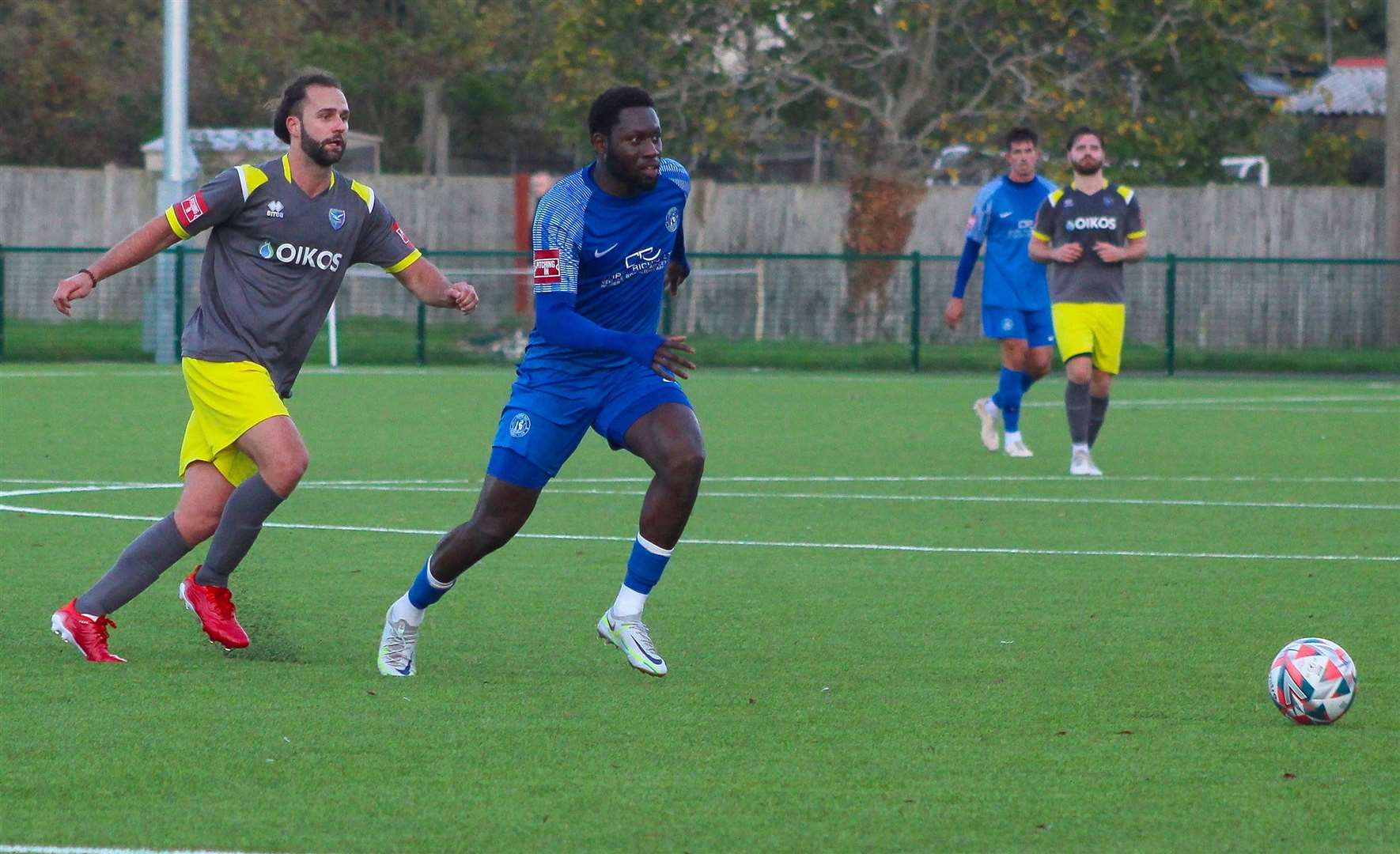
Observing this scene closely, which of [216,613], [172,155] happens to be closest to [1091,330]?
[216,613]

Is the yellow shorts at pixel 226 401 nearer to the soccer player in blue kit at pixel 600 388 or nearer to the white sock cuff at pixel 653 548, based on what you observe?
the soccer player in blue kit at pixel 600 388

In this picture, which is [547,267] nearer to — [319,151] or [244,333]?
[319,151]

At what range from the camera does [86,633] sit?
673 centimetres

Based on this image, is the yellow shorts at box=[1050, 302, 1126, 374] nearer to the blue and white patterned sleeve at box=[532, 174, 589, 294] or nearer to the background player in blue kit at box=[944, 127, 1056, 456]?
the background player in blue kit at box=[944, 127, 1056, 456]

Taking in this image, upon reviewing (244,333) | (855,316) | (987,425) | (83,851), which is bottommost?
(83,851)

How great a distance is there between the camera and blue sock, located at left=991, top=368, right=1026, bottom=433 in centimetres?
1480

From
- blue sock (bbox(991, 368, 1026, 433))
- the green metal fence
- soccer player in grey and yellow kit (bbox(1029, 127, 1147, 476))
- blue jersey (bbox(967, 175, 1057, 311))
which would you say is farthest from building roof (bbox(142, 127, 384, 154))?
soccer player in grey and yellow kit (bbox(1029, 127, 1147, 476))

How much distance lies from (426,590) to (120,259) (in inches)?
55.4

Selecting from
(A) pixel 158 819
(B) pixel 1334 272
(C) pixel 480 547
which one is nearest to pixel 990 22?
(B) pixel 1334 272

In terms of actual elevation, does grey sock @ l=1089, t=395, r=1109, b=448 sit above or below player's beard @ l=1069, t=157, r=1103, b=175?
below

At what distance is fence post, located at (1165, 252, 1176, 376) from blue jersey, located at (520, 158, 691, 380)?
63.5 ft

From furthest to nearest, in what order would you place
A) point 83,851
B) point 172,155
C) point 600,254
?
1. point 172,155
2. point 600,254
3. point 83,851

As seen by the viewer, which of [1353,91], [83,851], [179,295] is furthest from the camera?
[1353,91]

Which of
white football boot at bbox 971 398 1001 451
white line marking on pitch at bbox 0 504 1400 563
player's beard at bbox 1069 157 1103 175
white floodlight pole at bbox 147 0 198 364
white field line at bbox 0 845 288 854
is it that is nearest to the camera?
white field line at bbox 0 845 288 854
